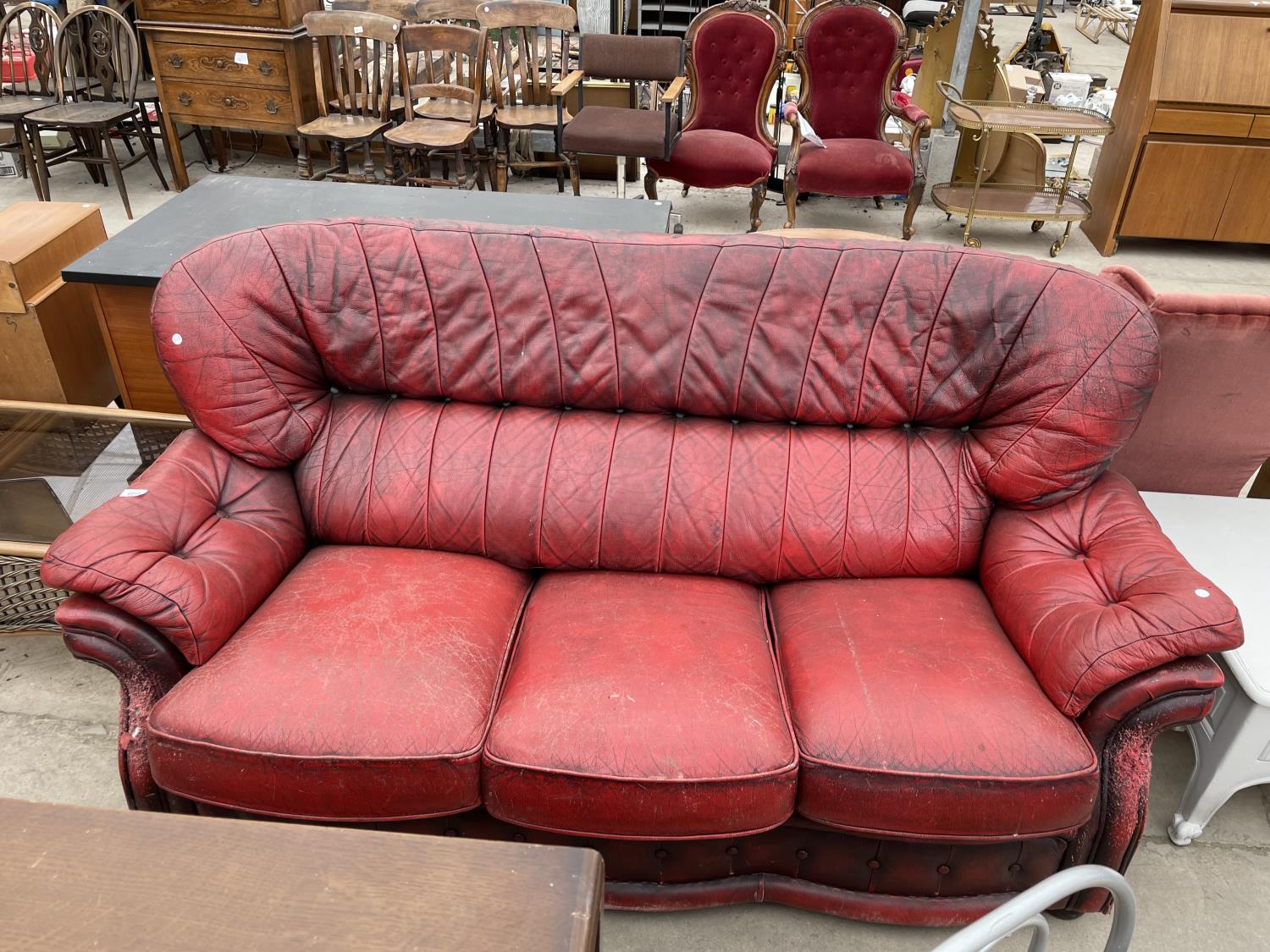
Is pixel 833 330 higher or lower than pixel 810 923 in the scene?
higher

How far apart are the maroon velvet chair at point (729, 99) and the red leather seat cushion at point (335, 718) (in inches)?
133

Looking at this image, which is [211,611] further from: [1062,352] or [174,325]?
[1062,352]

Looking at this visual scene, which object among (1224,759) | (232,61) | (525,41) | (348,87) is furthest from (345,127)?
(1224,759)

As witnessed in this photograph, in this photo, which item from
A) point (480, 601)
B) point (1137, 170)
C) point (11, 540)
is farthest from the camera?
point (1137, 170)

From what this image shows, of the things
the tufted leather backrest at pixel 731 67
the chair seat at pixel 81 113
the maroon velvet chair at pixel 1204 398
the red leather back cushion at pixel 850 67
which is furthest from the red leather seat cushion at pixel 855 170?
the chair seat at pixel 81 113

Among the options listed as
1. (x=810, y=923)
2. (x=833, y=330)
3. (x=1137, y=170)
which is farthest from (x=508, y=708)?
(x=1137, y=170)

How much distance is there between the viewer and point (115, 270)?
2.40 meters

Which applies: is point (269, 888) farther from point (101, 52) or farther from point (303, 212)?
point (101, 52)

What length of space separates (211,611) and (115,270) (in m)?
1.17

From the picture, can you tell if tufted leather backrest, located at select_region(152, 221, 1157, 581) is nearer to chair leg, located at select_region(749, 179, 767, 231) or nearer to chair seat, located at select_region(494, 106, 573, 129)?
chair leg, located at select_region(749, 179, 767, 231)

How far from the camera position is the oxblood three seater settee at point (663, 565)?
1586 mm

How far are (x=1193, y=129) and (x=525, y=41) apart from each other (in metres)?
3.48

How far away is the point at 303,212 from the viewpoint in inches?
106

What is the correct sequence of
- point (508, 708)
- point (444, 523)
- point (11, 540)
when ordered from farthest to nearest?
1. point (11, 540)
2. point (444, 523)
3. point (508, 708)
